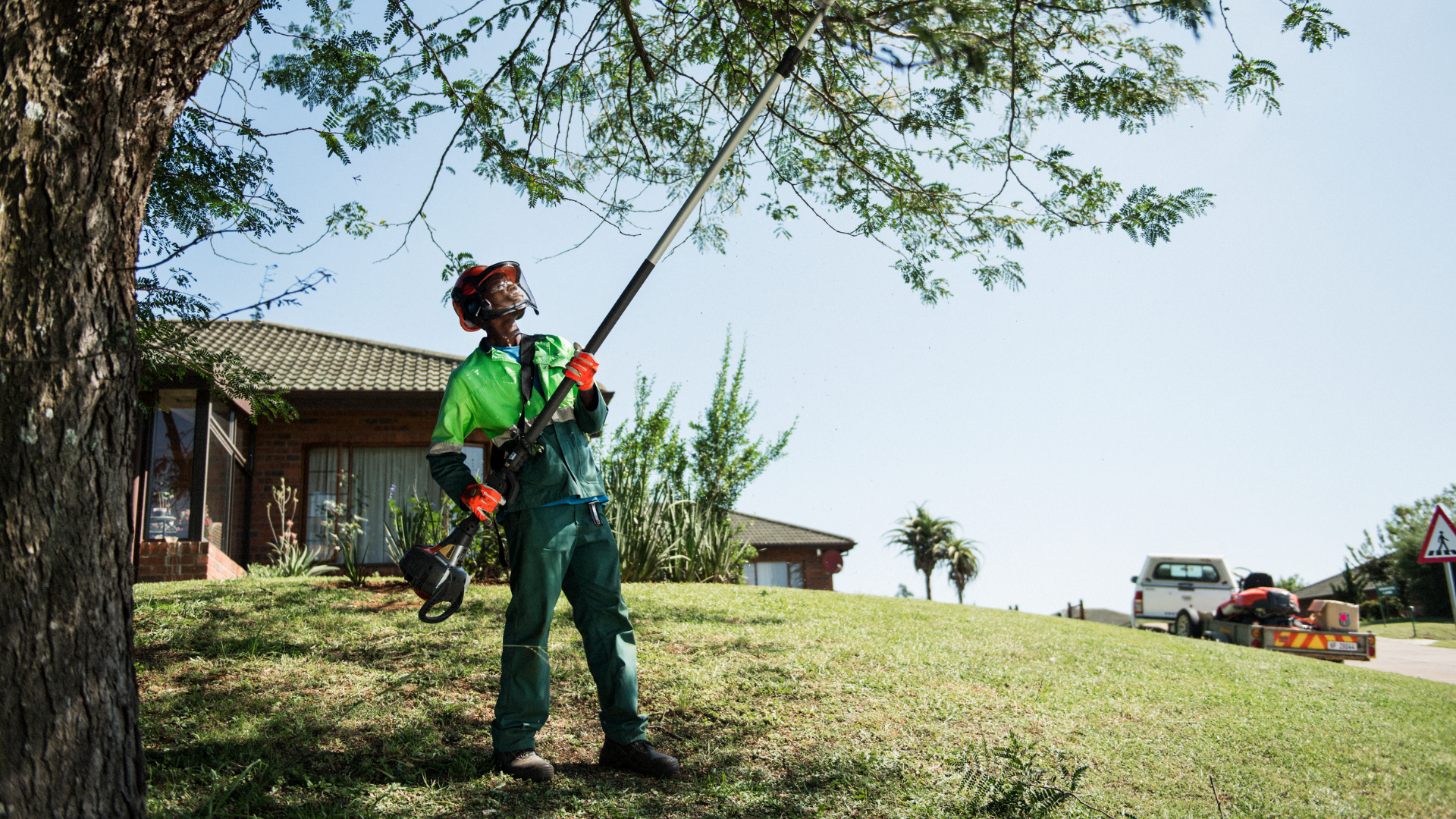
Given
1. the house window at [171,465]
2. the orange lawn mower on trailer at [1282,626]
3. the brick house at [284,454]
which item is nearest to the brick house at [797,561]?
the brick house at [284,454]

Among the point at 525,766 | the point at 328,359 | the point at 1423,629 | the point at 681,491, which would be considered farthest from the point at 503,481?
the point at 1423,629

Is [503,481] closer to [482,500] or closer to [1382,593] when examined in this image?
[482,500]

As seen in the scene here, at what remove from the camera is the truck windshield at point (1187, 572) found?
17.7 m

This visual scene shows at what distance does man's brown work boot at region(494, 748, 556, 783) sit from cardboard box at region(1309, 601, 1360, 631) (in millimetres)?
12100

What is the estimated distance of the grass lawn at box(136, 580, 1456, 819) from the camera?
151 inches

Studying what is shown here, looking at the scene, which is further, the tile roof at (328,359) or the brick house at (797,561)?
the brick house at (797,561)

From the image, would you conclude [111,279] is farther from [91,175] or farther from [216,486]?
[216,486]

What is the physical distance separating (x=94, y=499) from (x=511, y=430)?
161 cm

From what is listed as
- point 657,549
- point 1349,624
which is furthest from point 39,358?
point 1349,624

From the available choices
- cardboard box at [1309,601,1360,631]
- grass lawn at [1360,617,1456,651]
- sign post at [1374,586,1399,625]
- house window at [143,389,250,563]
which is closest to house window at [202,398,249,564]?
house window at [143,389,250,563]

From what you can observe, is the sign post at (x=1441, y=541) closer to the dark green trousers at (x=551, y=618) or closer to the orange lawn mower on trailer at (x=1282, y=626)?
the orange lawn mower on trailer at (x=1282, y=626)

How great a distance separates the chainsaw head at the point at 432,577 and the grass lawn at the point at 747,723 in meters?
0.72

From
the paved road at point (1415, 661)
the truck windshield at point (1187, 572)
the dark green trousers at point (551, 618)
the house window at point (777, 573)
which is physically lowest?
the paved road at point (1415, 661)

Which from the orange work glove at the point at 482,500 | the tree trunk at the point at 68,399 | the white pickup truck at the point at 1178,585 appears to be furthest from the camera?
the white pickup truck at the point at 1178,585
